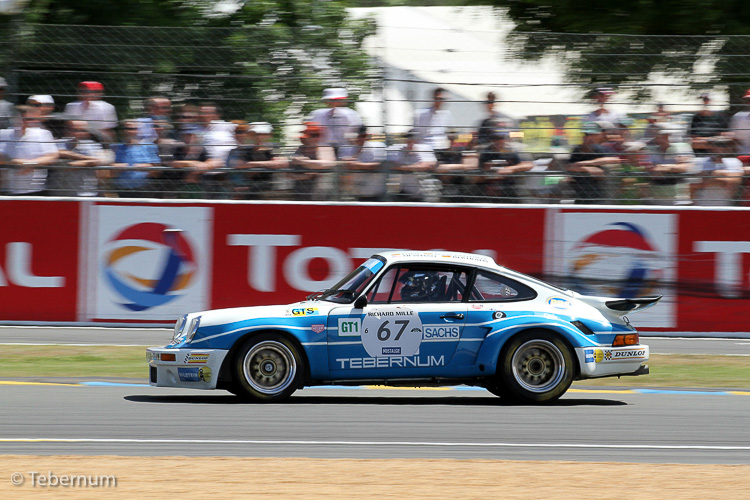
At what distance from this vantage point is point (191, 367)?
318 inches

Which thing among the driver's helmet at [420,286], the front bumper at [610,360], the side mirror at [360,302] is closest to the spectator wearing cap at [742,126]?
the front bumper at [610,360]

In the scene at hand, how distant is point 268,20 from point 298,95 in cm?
396

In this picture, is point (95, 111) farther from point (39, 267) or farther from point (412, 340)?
point (412, 340)

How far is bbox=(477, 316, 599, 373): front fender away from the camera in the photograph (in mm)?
8281

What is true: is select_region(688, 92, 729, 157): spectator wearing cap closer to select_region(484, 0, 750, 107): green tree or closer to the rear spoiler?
select_region(484, 0, 750, 107): green tree

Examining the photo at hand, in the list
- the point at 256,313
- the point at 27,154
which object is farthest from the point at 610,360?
the point at 27,154

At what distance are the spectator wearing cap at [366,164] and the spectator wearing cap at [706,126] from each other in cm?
381

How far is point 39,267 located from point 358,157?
13.4 ft

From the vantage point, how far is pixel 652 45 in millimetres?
13078

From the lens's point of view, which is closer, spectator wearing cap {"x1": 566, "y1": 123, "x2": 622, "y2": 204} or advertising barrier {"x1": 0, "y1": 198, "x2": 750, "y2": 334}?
advertising barrier {"x1": 0, "y1": 198, "x2": 750, "y2": 334}

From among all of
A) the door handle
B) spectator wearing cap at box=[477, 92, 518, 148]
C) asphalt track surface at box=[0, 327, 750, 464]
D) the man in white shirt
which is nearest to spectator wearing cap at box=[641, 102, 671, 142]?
spectator wearing cap at box=[477, 92, 518, 148]

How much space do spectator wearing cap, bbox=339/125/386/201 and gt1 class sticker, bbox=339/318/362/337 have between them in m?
4.75

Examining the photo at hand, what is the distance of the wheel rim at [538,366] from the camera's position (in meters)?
8.32

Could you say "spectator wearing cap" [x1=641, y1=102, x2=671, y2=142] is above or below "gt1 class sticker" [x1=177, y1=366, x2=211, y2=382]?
above
